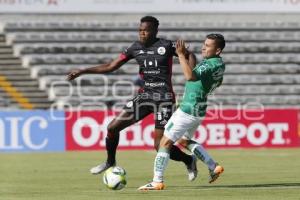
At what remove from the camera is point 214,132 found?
23.3 meters

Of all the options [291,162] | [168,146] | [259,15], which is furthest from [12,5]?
[168,146]

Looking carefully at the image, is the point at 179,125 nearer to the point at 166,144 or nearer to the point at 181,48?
the point at 166,144

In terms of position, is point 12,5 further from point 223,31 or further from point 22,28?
point 223,31

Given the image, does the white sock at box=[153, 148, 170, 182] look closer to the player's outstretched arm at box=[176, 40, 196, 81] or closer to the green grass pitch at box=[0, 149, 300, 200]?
the green grass pitch at box=[0, 149, 300, 200]

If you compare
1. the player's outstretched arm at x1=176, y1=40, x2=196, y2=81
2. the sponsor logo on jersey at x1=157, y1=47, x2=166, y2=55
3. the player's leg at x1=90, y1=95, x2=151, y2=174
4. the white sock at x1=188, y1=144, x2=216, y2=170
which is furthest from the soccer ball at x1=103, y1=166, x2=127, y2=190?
the sponsor logo on jersey at x1=157, y1=47, x2=166, y2=55

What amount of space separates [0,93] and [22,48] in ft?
7.90

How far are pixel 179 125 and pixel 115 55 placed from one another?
56.9 ft

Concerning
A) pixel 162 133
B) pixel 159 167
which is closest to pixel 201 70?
pixel 159 167

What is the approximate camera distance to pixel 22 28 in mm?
28688

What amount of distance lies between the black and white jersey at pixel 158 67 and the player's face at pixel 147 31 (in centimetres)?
18

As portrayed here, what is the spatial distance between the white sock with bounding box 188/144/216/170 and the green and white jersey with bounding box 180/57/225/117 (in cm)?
68

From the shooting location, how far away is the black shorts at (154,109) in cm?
1212

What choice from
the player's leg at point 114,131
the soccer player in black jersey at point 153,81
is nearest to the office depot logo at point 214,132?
the player's leg at point 114,131

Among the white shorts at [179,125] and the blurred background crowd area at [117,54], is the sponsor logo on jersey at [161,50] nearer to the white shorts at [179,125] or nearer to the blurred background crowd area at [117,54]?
the white shorts at [179,125]
